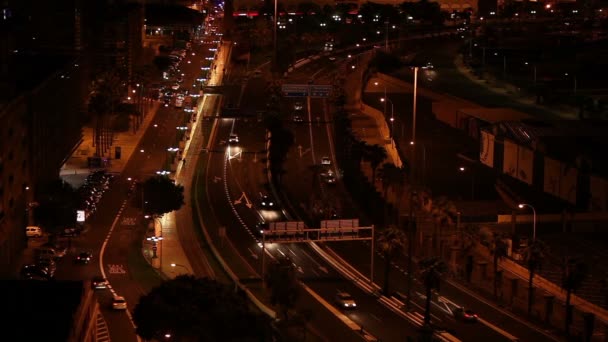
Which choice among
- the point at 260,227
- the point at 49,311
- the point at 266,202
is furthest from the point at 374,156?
the point at 49,311

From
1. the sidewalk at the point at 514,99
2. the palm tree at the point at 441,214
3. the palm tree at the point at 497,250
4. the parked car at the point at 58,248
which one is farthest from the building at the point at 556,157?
the parked car at the point at 58,248

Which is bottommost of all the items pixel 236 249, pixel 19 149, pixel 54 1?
pixel 236 249

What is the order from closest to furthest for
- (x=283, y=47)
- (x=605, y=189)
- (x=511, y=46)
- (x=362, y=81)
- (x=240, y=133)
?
(x=605, y=189) < (x=240, y=133) < (x=362, y=81) < (x=283, y=47) < (x=511, y=46)

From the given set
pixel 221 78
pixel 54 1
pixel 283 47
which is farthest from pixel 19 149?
pixel 283 47

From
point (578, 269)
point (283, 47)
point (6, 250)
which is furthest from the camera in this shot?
point (283, 47)

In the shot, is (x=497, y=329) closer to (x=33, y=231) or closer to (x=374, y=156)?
(x=33, y=231)

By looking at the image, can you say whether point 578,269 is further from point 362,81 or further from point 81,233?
point 362,81

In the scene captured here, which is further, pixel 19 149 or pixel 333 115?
pixel 333 115
